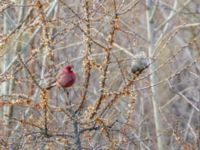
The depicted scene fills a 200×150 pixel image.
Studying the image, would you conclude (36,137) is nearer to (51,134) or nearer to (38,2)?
(51,134)

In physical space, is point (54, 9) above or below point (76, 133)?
above

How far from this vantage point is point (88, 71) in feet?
14.9

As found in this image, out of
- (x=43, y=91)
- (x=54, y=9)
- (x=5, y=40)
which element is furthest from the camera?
(x=54, y=9)

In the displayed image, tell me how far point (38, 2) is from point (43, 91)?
2.12ft

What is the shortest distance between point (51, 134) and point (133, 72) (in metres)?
0.77

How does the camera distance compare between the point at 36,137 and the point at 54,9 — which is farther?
the point at 54,9

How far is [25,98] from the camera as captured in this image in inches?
174

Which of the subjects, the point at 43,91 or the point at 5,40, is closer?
the point at 43,91

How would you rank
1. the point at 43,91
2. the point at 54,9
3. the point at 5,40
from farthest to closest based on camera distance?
the point at 54,9
the point at 5,40
the point at 43,91

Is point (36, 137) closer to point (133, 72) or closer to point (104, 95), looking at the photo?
point (104, 95)

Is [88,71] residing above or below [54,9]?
below

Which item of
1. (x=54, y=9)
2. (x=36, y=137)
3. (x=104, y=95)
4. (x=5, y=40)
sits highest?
(x=54, y=9)

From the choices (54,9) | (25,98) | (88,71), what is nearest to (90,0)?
(88,71)

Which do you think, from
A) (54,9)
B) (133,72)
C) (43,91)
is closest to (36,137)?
(43,91)
